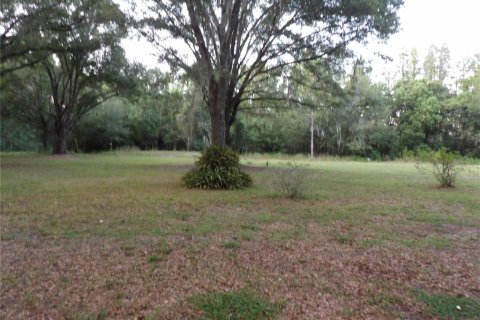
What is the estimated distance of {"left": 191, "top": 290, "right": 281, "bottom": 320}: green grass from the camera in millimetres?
2566

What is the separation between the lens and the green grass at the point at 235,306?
2566mm

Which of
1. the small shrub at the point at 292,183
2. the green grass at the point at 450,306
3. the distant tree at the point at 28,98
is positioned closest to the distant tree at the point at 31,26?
the small shrub at the point at 292,183

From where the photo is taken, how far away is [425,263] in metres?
3.72

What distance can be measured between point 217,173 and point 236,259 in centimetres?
563

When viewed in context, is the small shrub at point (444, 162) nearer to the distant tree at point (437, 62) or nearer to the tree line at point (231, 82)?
the tree line at point (231, 82)

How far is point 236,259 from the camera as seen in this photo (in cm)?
376

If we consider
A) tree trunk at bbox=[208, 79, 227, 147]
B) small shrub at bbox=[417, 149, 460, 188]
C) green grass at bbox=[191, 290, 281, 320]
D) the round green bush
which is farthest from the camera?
tree trunk at bbox=[208, 79, 227, 147]

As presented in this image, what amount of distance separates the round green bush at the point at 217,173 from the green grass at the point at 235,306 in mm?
6318

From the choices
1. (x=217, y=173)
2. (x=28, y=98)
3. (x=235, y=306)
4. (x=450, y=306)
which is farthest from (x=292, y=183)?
(x=28, y=98)

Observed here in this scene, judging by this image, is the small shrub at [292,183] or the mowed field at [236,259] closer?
the mowed field at [236,259]

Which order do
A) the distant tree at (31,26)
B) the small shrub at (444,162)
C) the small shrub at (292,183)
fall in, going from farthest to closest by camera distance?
the distant tree at (31,26), the small shrub at (444,162), the small shrub at (292,183)

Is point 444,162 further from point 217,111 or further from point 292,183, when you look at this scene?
point 217,111

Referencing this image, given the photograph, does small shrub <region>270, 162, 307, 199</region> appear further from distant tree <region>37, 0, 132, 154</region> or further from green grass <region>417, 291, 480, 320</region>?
distant tree <region>37, 0, 132, 154</region>

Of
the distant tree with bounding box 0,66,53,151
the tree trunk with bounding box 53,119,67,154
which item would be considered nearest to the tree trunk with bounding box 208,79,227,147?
the tree trunk with bounding box 53,119,67,154
